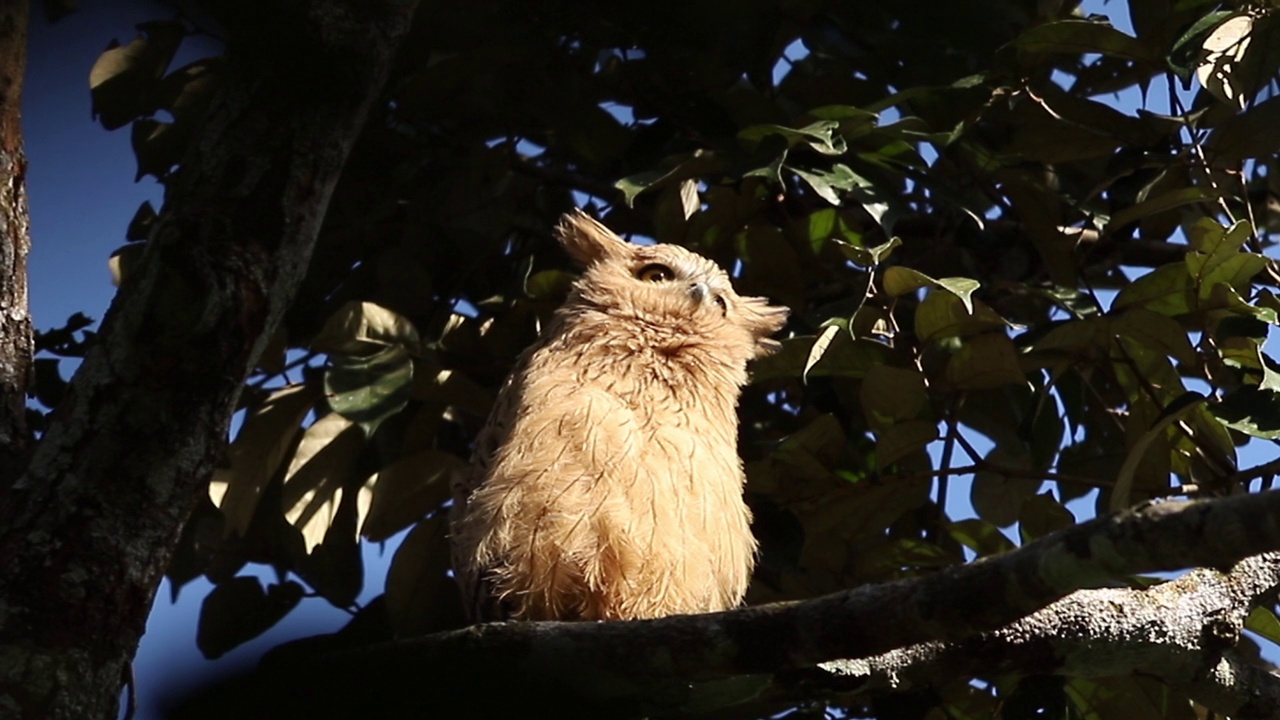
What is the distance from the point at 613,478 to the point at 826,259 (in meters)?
1.11

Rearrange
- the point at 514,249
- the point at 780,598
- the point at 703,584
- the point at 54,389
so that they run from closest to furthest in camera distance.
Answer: the point at 703,584 → the point at 54,389 → the point at 780,598 → the point at 514,249

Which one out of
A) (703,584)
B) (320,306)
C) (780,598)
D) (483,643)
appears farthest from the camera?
(320,306)

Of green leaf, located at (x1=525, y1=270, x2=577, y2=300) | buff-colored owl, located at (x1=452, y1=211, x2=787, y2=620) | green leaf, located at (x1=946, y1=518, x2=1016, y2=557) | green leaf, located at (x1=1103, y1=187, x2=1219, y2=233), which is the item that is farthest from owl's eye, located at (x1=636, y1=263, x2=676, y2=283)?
green leaf, located at (x1=1103, y1=187, x2=1219, y2=233)

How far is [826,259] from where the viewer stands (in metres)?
3.74

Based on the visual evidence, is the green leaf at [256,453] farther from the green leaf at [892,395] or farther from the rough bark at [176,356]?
the green leaf at [892,395]

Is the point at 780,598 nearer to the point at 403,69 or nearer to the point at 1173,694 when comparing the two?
the point at 1173,694

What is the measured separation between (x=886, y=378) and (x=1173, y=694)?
36.7 inches

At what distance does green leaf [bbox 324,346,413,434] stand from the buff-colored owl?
0.23m

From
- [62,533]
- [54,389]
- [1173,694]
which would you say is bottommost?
[1173,694]

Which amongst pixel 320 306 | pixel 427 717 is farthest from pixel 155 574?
pixel 320 306

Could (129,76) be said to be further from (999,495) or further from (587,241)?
(999,495)

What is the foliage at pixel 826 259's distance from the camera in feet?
10.1

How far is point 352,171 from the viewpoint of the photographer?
4.02m

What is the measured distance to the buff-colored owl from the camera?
2.90m
